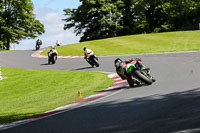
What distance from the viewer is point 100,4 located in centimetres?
6725

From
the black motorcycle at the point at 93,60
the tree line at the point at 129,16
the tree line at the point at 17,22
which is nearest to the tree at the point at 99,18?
the tree line at the point at 129,16

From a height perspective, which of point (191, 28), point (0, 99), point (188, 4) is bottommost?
point (0, 99)

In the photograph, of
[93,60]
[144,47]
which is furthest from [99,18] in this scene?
[93,60]

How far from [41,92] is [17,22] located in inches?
2126

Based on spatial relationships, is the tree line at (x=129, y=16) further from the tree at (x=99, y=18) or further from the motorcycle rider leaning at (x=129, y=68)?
the motorcycle rider leaning at (x=129, y=68)

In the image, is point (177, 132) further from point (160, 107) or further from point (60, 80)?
point (60, 80)

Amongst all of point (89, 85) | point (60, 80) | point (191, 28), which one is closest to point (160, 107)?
point (89, 85)

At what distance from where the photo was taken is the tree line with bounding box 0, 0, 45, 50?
62.0m

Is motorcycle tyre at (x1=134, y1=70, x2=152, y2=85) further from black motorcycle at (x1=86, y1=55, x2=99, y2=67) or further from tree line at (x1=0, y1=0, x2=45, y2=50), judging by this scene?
tree line at (x1=0, y1=0, x2=45, y2=50)

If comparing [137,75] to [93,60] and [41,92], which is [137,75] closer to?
[41,92]

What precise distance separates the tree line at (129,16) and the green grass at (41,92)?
49.9m

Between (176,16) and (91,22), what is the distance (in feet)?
55.6

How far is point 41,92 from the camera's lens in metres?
13.3

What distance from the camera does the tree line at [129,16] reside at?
220ft
